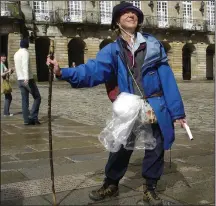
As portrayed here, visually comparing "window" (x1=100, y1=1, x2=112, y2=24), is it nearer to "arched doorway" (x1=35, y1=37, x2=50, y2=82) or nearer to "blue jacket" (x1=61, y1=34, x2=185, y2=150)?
"arched doorway" (x1=35, y1=37, x2=50, y2=82)

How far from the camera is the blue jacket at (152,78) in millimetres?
3416

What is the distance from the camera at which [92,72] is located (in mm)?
3475

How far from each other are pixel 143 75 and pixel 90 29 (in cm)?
3389

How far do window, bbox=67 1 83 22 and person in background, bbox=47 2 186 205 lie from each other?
32.9 metres

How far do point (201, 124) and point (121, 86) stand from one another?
596 cm

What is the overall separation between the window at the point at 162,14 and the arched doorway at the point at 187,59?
4686 mm

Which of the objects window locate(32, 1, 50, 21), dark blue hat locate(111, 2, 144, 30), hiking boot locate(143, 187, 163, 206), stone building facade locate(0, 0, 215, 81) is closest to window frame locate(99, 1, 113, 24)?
stone building facade locate(0, 0, 215, 81)

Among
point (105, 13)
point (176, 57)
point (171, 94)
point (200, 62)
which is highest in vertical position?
point (105, 13)

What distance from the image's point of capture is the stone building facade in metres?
32.9

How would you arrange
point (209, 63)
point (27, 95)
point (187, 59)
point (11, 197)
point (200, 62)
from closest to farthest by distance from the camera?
point (11, 197)
point (27, 95)
point (200, 62)
point (187, 59)
point (209, 63)

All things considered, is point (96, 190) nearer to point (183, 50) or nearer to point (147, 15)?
point (147, 15)

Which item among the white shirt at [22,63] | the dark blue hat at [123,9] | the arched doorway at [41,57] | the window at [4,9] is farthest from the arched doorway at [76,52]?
the dark blue hat at [123,9]

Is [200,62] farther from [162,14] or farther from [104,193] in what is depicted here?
[104,193]

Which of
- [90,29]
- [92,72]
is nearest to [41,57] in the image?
[90,29]
